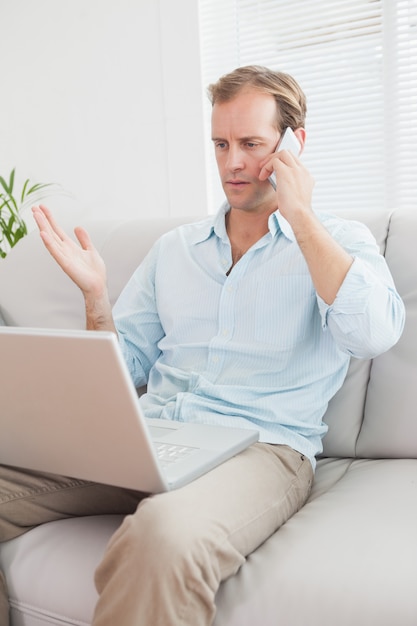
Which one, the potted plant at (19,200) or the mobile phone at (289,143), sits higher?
the mobile phone at (289,143)

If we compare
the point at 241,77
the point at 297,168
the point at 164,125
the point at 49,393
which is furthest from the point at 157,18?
the point at 49,393

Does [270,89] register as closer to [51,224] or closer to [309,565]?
[51,224]

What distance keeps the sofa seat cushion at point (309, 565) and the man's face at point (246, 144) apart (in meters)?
0.63

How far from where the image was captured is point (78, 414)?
1027mm

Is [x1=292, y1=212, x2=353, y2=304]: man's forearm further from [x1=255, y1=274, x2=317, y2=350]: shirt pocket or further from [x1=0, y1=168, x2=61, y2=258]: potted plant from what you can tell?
[x1=0, y1=168, x2=61, y2=258]: potted plant

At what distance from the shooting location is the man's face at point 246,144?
5.46 feet

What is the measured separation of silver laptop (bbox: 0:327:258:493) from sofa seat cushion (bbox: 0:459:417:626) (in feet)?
→ 0.66

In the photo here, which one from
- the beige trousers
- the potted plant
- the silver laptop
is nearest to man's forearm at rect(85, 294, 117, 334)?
the beige trousers

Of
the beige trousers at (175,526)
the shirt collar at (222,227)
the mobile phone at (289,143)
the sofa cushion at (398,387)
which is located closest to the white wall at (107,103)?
the shirt collar at (222,227)

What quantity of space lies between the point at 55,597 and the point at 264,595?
0.39 m

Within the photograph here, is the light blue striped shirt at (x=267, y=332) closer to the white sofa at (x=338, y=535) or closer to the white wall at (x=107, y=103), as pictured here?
the white sofa at (x=338, y=535)

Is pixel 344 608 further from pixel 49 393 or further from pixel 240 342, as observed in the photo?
pixel 240 342

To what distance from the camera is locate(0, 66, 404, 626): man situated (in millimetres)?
1076

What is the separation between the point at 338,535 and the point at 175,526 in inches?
11.5
